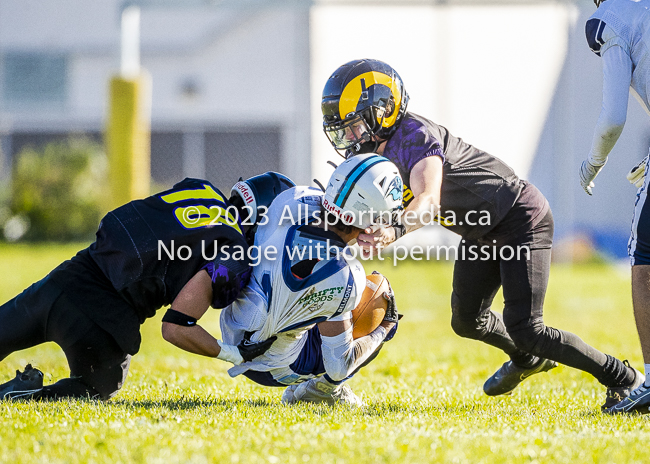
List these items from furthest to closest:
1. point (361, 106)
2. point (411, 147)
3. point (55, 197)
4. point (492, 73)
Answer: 1. point (55, 197)
2. point (492, 73)
3. point (361, 106)
4. point (411, 147)

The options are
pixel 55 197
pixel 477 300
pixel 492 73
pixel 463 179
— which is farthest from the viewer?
pixel 55 197

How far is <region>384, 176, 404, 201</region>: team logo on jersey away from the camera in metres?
3.96

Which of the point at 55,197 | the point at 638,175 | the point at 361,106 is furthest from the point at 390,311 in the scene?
the point at 55,197

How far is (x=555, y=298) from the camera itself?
1283cm

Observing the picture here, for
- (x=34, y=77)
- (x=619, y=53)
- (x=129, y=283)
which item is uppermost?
(x=34, y=77)

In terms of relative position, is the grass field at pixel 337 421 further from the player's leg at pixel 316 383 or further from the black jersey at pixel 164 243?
the black jersey at pixel 164 243

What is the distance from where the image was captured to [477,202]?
4.53 metres

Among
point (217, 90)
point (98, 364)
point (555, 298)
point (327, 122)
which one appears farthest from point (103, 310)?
point (217, 90)

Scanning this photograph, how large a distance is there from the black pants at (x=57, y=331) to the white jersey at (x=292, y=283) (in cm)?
73

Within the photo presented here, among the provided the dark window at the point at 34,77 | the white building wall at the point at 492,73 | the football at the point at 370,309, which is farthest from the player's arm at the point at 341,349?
the dark window at the point at 34,77

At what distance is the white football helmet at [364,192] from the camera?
3.90 m

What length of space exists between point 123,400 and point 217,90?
16.7 m

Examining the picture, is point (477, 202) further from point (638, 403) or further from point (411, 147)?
point (638, 403)

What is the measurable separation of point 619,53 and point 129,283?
2948 millimetres
